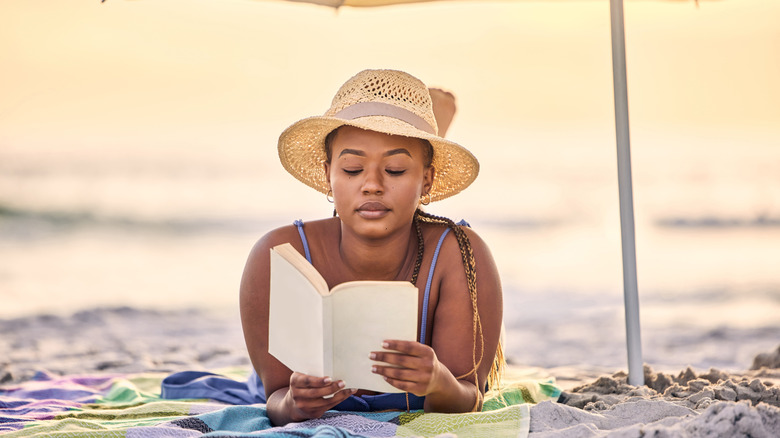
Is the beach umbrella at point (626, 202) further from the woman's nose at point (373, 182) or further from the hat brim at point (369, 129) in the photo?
the woman's nose at point (373, 182)

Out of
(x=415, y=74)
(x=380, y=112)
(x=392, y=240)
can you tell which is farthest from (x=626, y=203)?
(x=415, y=74)

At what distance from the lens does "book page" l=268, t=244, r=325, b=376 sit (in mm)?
2191

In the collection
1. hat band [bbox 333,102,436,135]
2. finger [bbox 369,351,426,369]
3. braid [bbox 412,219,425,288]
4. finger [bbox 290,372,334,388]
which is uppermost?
hat band [bbox 333,102,436,135]

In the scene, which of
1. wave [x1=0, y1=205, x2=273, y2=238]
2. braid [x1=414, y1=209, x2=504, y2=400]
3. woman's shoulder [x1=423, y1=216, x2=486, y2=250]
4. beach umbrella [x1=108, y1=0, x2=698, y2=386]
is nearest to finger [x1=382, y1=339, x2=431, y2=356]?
braid [x1=414, y1=209, x2=504, y2=400]

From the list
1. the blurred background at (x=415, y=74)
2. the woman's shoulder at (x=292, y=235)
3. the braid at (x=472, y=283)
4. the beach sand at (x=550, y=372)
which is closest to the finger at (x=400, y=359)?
the beach sand at (x=550, y=372)

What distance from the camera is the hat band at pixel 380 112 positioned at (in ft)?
9.09

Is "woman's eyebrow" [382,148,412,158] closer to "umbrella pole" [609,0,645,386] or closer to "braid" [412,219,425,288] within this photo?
"braid" [412,219,425,288]

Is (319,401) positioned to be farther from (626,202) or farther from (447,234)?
(626,202)

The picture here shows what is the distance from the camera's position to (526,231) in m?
11.5

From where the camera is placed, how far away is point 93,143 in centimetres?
1292

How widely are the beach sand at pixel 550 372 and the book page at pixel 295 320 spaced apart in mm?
712

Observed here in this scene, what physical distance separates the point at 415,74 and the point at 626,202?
9303 millimetres

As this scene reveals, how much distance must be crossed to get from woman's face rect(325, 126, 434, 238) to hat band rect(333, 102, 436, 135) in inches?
2.2

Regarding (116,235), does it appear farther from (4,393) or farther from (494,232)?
(4,393)
